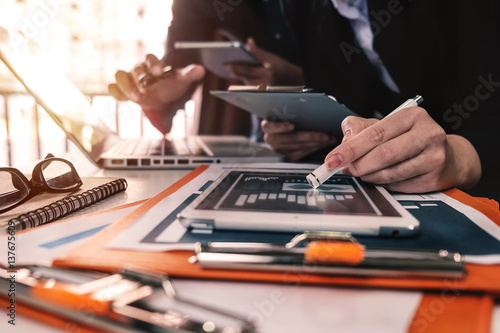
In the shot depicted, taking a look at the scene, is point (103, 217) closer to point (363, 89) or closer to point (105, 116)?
point (105, 116)

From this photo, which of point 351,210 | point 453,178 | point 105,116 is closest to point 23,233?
point 351,210

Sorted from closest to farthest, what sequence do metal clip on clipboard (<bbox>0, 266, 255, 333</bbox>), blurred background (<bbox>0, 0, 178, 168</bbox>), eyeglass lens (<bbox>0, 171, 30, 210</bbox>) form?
metal clip on clipboard (<bbox>0, 266, 255, 333</bbox>)
eyeglass lens (<bbox>0, 171, 30, 210</bbox>)
blurred background (<bbox>0, 0, 178, 168</bbox>)

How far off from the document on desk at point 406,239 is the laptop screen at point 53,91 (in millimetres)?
403

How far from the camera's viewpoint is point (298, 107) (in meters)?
0.73

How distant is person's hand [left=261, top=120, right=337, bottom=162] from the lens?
2.98 feet

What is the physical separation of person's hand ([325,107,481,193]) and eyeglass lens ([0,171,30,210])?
42cm

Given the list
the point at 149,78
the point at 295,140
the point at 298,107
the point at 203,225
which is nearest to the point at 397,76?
the point at 295,140

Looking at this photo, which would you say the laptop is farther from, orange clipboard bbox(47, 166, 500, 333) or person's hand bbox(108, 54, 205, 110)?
orange clipboard bbox(47, 166, 500, 333)

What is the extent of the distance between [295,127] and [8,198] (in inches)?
25.6

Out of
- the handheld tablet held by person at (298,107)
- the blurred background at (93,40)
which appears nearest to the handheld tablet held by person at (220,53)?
the handheld tablet held by person at (298,107)

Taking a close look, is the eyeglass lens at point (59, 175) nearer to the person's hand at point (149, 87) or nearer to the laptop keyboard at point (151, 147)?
the laptop keyboard at point (151, 147)

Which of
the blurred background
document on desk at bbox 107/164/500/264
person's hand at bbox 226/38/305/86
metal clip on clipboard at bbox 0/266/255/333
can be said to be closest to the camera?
metal clip on clipboard at bbox 0/266/255/333

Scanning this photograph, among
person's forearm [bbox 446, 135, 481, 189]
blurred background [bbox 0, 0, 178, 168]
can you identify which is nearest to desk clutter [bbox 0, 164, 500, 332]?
person's forearm [bbox 446, 135, 481, 189]

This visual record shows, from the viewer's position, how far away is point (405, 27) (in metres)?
1.19
